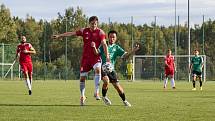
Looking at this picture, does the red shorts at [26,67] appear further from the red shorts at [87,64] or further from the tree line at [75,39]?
the tree line at [75,39]

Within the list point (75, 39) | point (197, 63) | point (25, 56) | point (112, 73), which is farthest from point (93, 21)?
point (75, 39)

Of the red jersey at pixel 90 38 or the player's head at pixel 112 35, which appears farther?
the player's head at pixel 112 35

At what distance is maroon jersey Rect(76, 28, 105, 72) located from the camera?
15.0 metres

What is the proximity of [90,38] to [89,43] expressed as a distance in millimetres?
135

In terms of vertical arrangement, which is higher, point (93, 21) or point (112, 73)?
point (93, 21)

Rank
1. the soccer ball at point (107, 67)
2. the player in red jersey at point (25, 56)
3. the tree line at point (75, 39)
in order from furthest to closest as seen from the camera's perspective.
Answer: the tree line at point (75, 39) < the player in red jersey at point (25, 56) < the soccer ball at point (107, 67)

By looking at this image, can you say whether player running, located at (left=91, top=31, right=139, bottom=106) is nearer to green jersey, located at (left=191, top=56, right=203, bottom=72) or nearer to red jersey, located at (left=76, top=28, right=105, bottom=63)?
red jersey, located at (left=76, top=28, right=105, bottom=63)

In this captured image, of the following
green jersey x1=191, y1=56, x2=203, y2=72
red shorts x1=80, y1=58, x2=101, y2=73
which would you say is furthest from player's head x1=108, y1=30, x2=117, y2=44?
green jersey x1=191, y1=56, x2=203, y2=72

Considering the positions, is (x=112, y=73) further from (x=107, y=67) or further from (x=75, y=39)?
(x=75, y=39)

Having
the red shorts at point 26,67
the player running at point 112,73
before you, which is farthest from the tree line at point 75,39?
the player running at point 112,73

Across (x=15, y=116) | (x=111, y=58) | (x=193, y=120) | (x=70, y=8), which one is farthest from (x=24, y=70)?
A: (x=70, y=8)

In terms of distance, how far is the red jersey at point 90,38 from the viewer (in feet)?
49.4

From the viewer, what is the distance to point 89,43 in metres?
15.1

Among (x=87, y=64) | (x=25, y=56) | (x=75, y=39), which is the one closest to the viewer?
(x=87, y=64)
